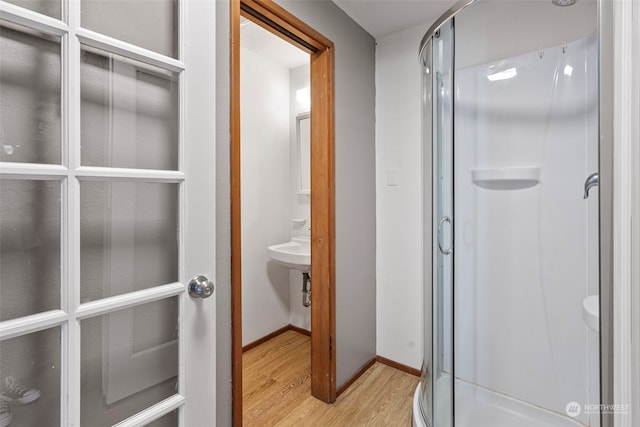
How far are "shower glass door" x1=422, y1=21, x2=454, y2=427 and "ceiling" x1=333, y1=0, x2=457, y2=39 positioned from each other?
468mm

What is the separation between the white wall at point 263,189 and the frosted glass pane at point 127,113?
1463 millimetres

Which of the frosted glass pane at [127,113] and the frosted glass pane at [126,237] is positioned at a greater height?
the frosted glass pane at [127,113]

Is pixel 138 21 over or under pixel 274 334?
over

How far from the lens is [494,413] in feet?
5.00

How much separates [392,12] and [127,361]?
2.23 metres

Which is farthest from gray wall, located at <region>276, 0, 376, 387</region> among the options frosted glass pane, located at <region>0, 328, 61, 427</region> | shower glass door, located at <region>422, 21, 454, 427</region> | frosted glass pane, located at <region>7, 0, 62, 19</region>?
frosted glass pane, located at <region>0, 328, 61, 427</region>

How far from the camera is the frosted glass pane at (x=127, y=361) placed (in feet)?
2.61

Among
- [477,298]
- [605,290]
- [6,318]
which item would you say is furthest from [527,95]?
[6,318]

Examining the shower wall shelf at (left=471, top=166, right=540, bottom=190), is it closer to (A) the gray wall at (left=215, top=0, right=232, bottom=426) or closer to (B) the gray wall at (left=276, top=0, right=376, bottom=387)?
(B) the gray wall at (left=276, top=0, right=376, bottom=387)

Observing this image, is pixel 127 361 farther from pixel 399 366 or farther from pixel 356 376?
pixel 399 366

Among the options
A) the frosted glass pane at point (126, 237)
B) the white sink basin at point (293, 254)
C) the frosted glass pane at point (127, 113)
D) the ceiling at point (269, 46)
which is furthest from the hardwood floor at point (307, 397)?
the ceiling at point (269, 46)

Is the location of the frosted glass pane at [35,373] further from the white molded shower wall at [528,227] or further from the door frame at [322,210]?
the white molded shower wall at [528,227]

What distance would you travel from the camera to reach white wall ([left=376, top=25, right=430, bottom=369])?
206 cm

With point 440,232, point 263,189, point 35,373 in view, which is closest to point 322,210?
point 440,232
